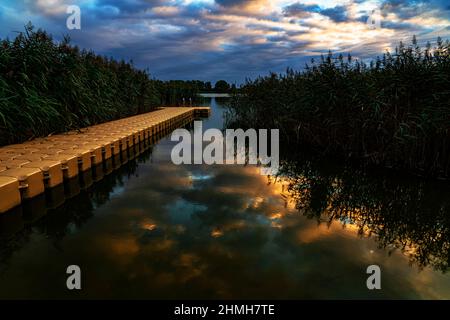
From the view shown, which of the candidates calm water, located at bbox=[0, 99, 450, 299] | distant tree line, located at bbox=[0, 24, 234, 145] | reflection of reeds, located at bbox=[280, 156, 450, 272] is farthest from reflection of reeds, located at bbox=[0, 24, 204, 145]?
reflection of reeds, located at bbox=[280, 156, 450, 272]

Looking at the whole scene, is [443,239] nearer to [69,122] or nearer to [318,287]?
[318,287]

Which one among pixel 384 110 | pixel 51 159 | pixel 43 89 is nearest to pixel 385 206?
pixel 384 110

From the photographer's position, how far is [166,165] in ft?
25.3

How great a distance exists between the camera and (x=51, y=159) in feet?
17.6

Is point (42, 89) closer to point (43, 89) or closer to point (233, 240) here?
point (43, 89)

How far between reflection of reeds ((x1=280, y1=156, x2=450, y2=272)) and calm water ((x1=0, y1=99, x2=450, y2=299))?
0.02 meters

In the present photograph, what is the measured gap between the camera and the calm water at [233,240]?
9.52 ft

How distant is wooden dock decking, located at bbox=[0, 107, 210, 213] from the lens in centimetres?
430

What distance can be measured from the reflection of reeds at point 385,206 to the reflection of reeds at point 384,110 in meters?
0.72

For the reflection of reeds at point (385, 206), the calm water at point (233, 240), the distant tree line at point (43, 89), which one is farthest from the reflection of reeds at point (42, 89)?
the reflection of reeds at point (385, 206)

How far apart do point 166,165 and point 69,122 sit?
125 inches

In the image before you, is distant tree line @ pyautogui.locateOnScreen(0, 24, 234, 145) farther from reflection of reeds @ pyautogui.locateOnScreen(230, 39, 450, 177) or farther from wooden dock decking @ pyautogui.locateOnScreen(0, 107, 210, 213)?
reflection of reeds @ pyautogui.locateOnScreen(230, 39, 450, 177)

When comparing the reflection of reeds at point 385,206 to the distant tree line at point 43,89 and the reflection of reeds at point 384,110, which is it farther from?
the distant tree line at point 43,89
